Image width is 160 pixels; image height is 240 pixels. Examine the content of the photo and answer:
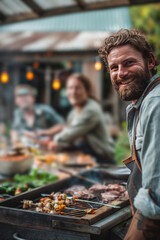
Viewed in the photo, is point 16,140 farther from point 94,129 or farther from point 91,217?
point 91,217

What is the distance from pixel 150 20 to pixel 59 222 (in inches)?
519

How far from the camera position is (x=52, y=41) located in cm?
1045

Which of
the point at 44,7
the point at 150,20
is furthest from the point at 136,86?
the point at 150,20

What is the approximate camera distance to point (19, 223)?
2.43m

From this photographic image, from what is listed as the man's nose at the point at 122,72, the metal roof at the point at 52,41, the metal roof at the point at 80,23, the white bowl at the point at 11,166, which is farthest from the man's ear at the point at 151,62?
the metal roof at the point at 80,23

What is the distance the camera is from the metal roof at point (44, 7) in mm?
4551

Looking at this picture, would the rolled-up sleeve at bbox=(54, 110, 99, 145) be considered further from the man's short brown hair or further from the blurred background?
the man's short brown hair

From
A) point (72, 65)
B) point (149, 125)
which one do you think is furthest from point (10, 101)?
point (149, 125)

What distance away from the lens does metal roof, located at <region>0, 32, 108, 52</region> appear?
9.79m

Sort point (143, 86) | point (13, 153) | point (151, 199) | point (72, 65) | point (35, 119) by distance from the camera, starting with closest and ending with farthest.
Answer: point (151, 199) → point (143, 86) → point (13, 153) → point (35, 119) → point (72, 65)

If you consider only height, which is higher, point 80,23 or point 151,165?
point 80,23

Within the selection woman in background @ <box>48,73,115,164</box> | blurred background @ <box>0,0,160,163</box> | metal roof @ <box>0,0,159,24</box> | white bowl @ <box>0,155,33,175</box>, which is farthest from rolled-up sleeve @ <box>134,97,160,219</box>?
woman in background @ <box>48,73,115,164</box>

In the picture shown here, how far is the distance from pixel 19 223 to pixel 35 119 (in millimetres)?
5815

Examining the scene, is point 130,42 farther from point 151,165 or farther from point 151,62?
point 151,165
